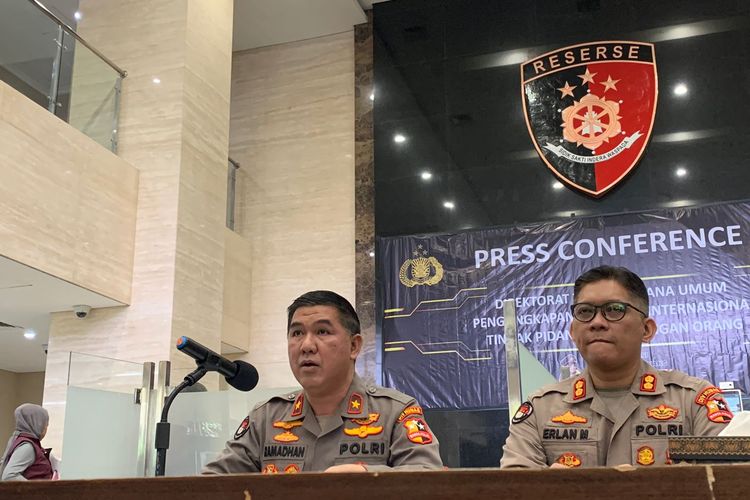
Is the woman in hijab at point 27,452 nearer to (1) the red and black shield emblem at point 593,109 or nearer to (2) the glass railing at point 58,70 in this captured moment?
(2) the glass railing at point 58,70

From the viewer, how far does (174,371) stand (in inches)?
239

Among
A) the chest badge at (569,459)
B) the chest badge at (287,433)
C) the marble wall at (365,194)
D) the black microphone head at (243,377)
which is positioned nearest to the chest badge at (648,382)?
the chest badge at (569,459)

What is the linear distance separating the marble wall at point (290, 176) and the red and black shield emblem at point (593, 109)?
2.10 meters

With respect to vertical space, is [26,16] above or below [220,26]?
below

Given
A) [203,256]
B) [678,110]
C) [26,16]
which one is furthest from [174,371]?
[678,110]

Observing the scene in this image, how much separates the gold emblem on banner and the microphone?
503cm

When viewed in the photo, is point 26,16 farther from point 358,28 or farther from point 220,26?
point 358,28

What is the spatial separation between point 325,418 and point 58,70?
4636mm

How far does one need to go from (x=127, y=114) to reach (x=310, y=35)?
3293mm

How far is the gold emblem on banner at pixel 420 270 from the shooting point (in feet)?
26.5

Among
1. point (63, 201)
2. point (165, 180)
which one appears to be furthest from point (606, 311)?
point (165, 180)

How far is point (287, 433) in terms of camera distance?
238cm

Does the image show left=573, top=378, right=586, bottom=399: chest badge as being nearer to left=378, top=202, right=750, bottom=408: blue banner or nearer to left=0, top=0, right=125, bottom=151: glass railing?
left=0, top=0, right=125, bottom=151: glass railing

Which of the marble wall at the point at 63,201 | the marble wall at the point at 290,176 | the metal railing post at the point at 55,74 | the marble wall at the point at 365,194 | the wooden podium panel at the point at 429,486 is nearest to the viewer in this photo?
the wooden podium panel at the point at 429,486
